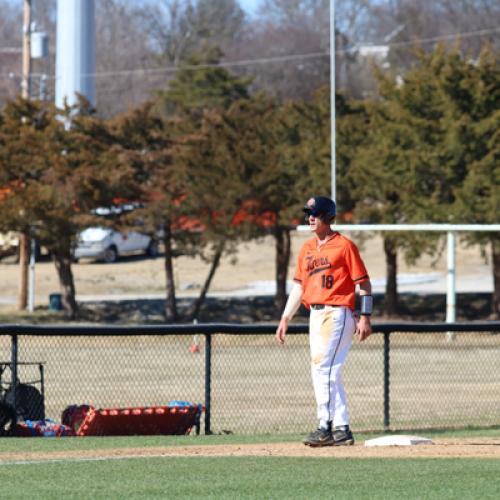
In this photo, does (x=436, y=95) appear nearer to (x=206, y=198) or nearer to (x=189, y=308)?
(x=206, y=198)

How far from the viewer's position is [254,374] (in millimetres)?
21531

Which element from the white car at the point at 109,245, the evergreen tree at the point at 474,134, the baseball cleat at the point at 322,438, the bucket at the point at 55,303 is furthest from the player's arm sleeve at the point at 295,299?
the white car at the point at 109,245

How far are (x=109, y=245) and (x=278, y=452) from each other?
38499 mm

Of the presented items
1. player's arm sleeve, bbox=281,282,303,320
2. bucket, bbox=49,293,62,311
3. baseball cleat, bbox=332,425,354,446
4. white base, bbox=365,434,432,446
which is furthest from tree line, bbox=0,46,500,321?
baseball cleat, bbox=332,425,354,446

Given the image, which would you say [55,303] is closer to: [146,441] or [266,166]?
[266,166]

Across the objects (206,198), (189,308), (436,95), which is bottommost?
(189,308)

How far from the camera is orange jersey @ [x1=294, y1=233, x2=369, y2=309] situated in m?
9.89

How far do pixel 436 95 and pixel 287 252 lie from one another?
22.9 ft

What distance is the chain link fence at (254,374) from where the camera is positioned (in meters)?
13.2

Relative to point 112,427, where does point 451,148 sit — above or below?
above

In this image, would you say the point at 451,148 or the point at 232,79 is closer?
the point at 451,148

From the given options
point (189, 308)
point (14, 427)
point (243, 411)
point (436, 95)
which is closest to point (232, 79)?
point (189, 308)

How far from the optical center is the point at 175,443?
11070 mm

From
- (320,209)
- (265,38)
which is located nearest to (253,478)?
(320,209)
